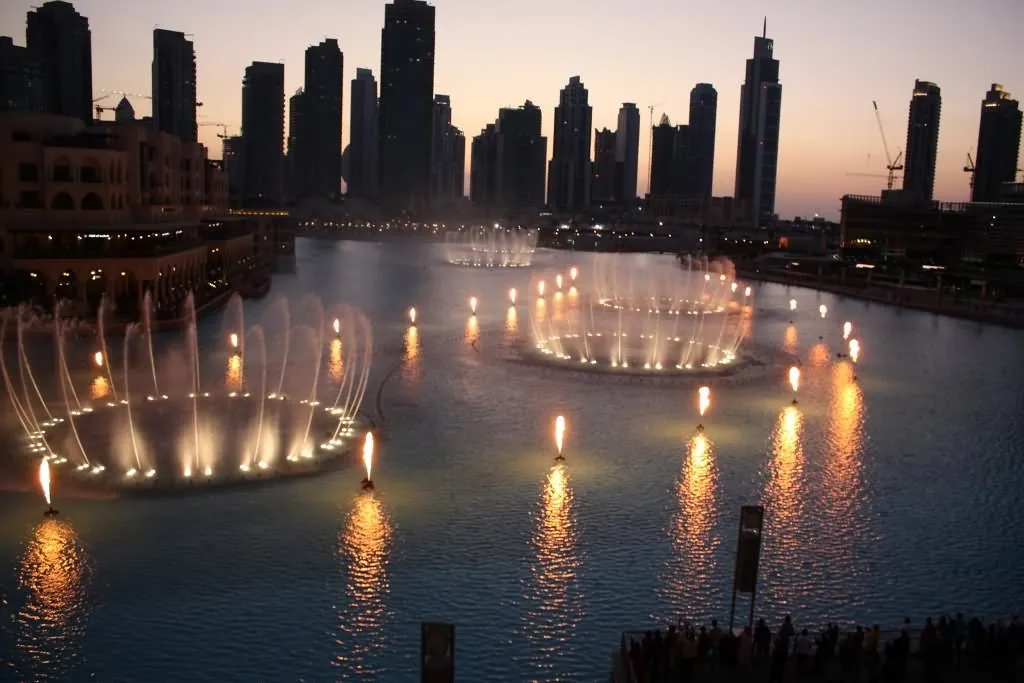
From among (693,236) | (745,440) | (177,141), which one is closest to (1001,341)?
(745,440)

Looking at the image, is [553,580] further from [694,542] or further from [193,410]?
[193,410]

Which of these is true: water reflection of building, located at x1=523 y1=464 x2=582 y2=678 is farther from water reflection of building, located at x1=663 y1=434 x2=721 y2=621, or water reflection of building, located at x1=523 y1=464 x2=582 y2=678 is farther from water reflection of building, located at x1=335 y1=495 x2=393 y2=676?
water reflection of building, located at x1=335 y1=495 x2=393 y2=676

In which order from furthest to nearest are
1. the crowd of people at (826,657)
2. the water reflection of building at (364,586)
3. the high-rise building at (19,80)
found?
the high-rise building at (19,80)
the water reflection of building at (364,586)
the crowd of people at (826,657)

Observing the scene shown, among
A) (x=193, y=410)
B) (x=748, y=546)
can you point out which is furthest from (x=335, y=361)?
(x=748, y=546)

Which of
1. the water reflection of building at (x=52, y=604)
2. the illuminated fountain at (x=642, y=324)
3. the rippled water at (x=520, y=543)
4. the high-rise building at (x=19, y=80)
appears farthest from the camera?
the high-rise building at (x=19, y=80)

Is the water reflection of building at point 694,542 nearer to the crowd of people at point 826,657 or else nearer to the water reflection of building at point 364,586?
the crowd of people at point 826,657

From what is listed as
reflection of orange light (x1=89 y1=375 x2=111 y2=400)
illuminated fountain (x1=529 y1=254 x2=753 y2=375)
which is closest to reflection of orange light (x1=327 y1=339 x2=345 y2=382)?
reflection of orange light (x1=89 y1=375 x2=111 y2=400)

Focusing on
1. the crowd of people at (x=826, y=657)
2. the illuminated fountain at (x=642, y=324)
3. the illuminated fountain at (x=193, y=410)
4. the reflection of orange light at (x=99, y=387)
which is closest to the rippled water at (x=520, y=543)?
the illuminated fountain at (x=193, y=410)
